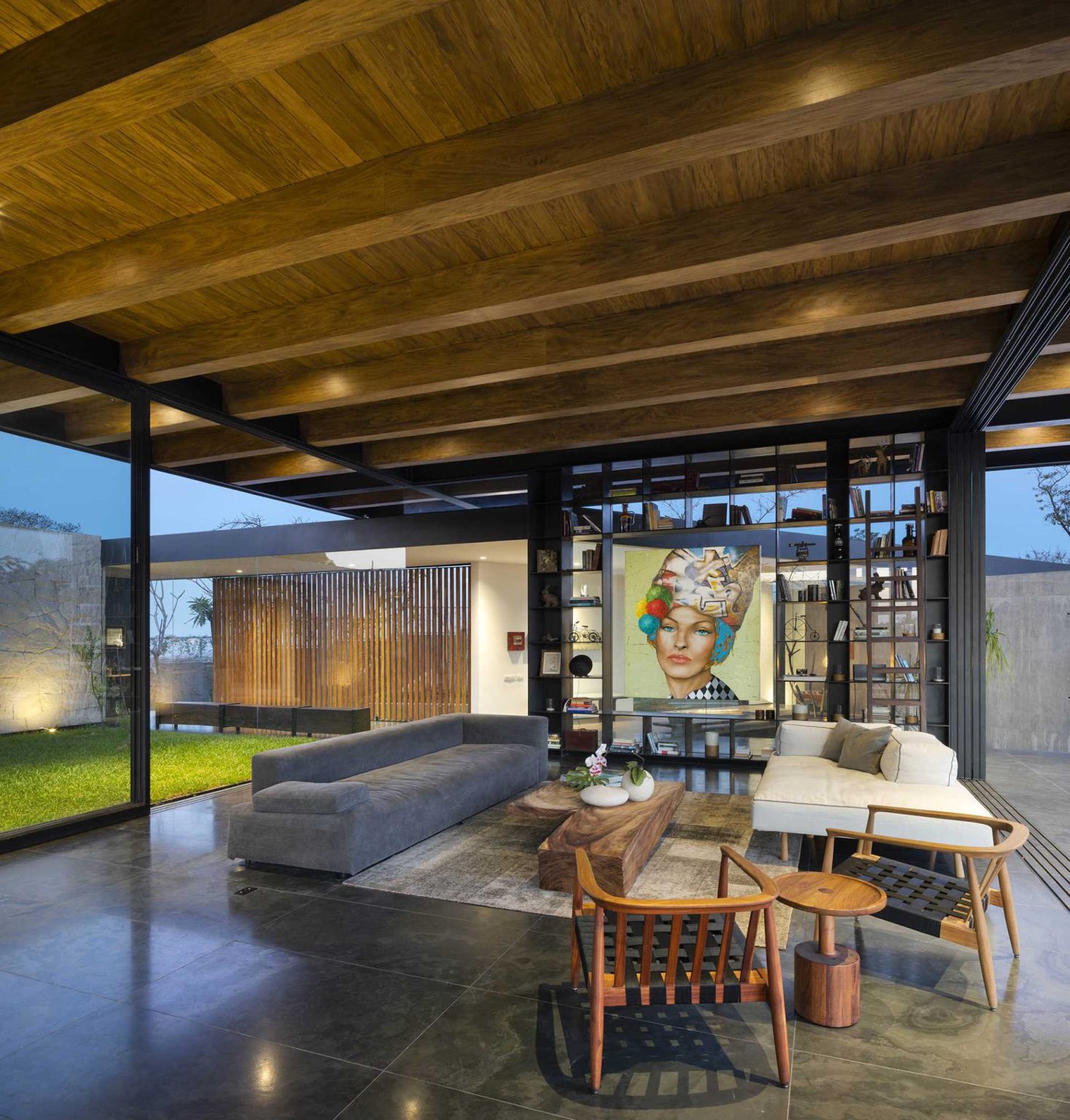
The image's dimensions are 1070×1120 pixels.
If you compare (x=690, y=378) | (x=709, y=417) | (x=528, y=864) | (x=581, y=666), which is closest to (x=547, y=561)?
(x=581, y=666)

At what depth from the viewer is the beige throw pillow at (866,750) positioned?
5004mm

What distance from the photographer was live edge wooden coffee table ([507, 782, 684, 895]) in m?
3.79

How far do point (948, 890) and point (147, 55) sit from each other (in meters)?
4.32

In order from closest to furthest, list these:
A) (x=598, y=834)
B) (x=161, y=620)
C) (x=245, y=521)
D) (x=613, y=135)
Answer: (x=613, y=135) → (x=598, y=834) → (x=161, y=620) → (x=245, y=521)

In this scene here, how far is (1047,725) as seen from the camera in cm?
821

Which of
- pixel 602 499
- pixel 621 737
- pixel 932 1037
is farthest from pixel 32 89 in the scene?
pixel 621 737

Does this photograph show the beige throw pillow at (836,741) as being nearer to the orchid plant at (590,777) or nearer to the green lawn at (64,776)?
the orchid plant at (590,777)

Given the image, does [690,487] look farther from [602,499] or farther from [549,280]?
[549,280]

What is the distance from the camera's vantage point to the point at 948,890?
10.4 feet

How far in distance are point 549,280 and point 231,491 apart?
18.2 ft

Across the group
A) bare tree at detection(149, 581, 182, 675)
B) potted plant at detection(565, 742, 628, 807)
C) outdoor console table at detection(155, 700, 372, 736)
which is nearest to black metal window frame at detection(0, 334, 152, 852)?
bare tree at detection(149, 581, 182, 675)

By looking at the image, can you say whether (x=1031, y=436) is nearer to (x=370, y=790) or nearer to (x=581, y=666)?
(x=581, y=666)

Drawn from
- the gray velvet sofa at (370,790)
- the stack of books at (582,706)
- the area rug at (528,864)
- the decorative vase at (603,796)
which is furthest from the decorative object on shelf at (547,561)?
the decorative vase at (603,796)

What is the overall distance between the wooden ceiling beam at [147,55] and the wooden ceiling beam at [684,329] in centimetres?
290
